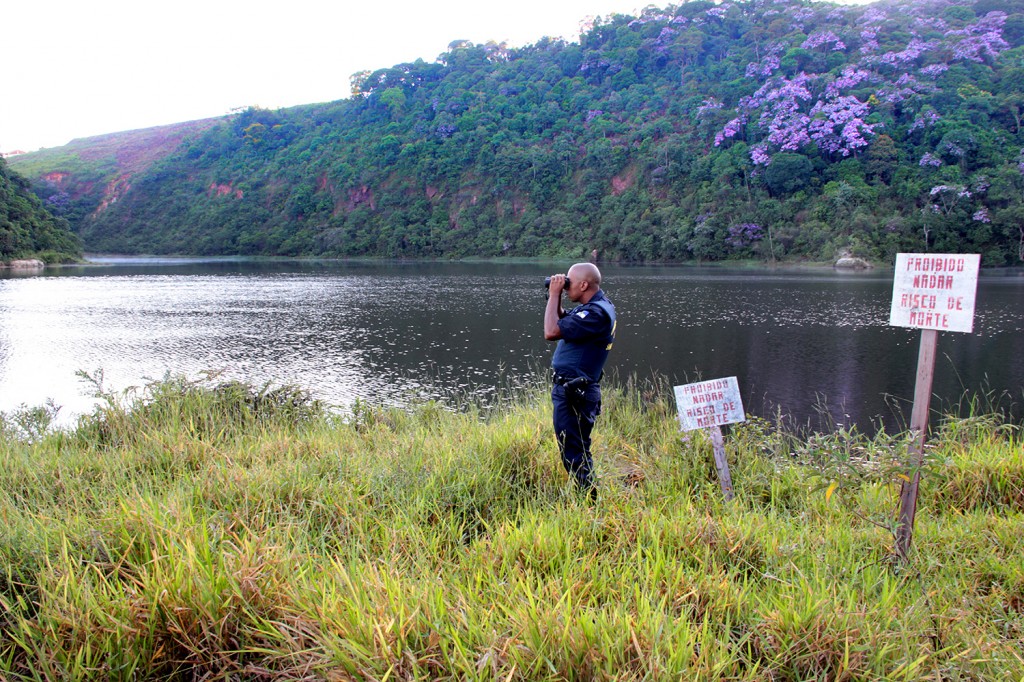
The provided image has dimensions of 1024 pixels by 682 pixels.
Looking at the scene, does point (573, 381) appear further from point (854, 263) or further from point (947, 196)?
point (947, 196)

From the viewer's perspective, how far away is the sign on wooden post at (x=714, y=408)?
4.32 meters

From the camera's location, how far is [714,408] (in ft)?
14.3

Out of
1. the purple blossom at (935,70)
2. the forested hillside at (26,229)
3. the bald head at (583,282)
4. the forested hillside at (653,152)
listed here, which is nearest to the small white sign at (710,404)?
the bald head at (583,282)

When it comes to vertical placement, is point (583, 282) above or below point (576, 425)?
above

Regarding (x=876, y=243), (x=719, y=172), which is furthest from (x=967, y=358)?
(x=719, y=172)

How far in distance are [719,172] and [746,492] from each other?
221ft

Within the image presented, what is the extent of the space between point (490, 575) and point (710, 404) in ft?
7.80

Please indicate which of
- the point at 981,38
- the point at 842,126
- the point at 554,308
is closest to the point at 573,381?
the point at 554,308

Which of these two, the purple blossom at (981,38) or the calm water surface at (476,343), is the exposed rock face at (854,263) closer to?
the calm water surface at (476,343)

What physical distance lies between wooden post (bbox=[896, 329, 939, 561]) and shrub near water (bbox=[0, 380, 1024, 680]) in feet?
0.31

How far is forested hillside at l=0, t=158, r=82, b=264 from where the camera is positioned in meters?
60.0

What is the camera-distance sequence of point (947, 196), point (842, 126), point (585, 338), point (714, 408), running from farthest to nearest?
point (842, 126)
point (947, 196)
point (714, 408)
point (585, 338)

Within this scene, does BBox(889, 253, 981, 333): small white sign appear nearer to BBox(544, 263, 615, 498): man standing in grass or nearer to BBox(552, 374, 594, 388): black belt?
BBox(544, 263, 615, 498): man standing in grass

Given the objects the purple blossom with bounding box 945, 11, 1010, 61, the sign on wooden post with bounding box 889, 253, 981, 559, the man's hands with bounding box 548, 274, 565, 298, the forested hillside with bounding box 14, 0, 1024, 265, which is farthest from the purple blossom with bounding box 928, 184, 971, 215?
the man's hands with bounding box 548, 274, 565, 298
